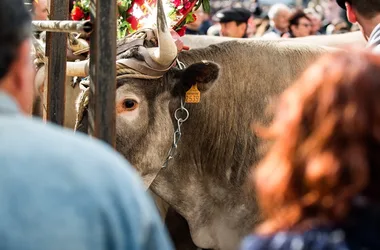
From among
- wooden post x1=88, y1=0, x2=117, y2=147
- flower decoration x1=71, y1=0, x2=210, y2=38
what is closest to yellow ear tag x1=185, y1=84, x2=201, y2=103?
flower decoration x1=71, y1=0, x2=210, y2=38

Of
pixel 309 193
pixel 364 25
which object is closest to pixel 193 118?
pixel 364 25

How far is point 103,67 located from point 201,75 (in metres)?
2.14

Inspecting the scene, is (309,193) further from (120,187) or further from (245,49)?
(245,49)

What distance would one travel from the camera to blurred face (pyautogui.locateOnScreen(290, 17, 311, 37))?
1198 centimetres

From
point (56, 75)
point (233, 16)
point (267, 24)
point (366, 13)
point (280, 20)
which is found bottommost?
point (267, 24)

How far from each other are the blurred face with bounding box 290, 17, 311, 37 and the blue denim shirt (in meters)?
10.2

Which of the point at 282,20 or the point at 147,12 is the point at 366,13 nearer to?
the point at 147,12

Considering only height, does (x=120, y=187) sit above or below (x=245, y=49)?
above

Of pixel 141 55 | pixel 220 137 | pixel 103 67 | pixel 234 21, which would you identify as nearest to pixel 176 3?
pixel 141 55

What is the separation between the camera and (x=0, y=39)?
196 centimetres

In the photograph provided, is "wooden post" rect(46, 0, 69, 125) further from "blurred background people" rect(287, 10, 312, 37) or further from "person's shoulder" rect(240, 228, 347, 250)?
"blurred background people" rect(287, 10, 312, 37)

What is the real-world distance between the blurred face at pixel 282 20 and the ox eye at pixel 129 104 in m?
7.53

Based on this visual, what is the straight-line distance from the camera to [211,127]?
18.0 feet

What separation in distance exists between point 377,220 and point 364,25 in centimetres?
271
